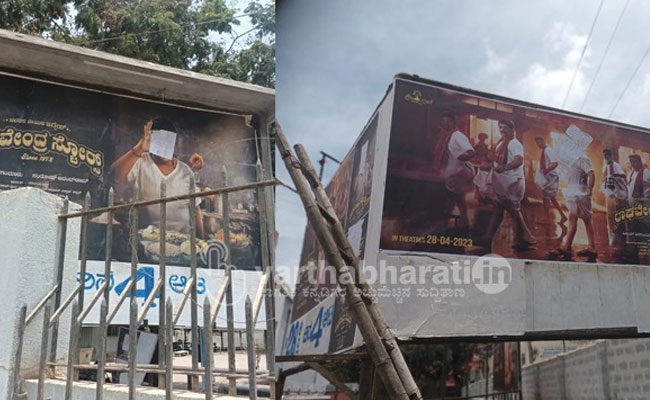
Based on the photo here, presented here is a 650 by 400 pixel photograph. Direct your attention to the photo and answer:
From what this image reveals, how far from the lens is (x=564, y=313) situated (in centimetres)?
246

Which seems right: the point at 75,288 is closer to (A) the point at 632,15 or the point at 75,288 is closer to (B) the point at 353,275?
(B) the point at 353,275

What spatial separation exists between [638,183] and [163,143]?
2.56m

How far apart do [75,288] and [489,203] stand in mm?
1659

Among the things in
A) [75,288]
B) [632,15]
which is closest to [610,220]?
[632,15]

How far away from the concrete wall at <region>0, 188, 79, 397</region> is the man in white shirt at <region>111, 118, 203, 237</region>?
1.54 metres

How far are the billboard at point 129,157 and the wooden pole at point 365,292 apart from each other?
1.54m

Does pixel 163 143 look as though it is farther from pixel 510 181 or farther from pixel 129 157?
pixel 510 181

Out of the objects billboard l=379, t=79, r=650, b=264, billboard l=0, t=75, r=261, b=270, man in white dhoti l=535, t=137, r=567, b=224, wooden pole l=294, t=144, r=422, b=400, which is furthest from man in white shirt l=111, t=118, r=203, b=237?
man in white dhoti l=535, t=137, r=567, b=224

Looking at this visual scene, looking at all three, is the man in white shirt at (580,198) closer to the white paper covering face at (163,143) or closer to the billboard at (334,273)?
the billboard at (334,273)

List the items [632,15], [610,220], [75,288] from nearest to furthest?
[75,288]
[632,15]
[610,220]

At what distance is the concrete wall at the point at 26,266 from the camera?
1742 mm

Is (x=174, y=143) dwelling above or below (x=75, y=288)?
above

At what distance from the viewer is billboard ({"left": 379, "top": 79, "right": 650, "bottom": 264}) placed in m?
2.42

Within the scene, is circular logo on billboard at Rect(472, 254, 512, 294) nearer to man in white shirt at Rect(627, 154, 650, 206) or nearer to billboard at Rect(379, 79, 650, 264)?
billboard at Rect(379, 79, 650, 264)
